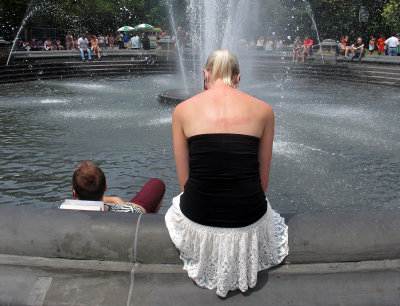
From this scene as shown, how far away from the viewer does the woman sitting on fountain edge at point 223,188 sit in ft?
7.68

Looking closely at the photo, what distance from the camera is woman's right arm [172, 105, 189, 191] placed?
2475 millimetres

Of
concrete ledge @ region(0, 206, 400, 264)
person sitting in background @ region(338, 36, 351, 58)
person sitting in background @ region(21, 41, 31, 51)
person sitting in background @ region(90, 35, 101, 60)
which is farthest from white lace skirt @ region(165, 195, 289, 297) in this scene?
person sitting in background @ region(21, 41, 31, 51)

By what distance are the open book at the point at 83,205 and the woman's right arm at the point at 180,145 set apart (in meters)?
0.80

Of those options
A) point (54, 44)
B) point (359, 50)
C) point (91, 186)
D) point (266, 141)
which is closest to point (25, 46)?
point (54, 44)

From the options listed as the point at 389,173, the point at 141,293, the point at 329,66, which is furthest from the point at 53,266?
the point at 329,66

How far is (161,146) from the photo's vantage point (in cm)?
764

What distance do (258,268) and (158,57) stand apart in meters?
22.9

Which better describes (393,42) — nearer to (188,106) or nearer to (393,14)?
(393,14)

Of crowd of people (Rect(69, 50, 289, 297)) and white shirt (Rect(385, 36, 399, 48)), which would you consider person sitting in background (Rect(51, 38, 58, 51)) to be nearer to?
white shirt (Rect(385, 36, 399, 48))

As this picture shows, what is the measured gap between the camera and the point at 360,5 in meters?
42.8

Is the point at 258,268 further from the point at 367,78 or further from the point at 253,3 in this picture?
the point at 253,3

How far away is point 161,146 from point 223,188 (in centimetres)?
537

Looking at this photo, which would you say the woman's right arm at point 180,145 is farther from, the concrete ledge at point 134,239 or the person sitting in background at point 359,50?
the person sitting in background at point 359,50

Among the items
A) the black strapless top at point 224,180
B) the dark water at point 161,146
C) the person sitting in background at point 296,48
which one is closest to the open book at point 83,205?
the black strapless top at point 224,180
